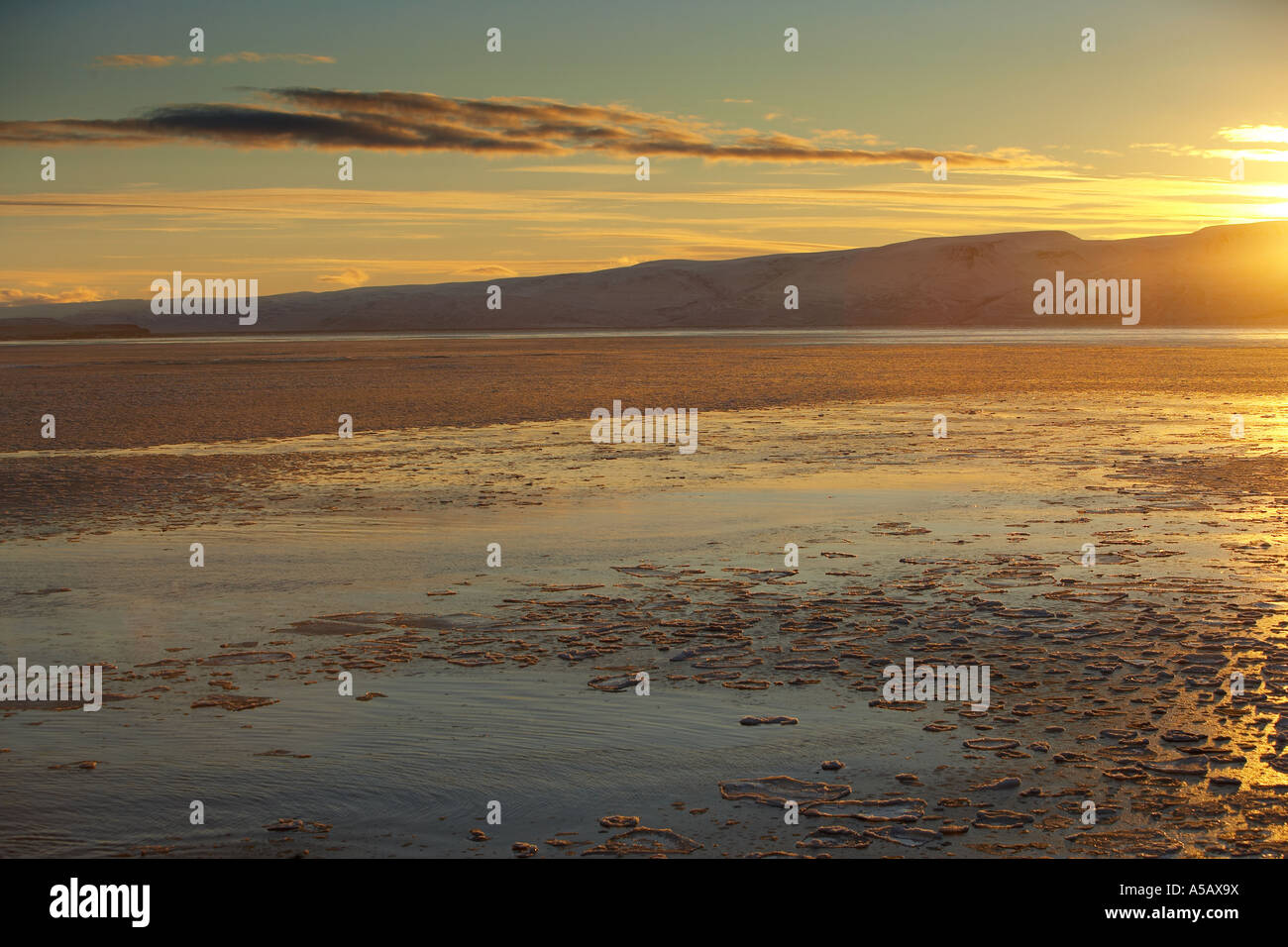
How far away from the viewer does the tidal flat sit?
526 cm

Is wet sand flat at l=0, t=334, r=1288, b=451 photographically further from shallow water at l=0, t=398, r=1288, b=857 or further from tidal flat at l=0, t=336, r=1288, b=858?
shallow water at l=0, t=398, r=1288, b=857

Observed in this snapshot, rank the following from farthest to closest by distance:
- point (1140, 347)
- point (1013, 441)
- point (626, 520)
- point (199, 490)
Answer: point (1140, 347), point (1013, 441), point (199, 490), point (626, 520)

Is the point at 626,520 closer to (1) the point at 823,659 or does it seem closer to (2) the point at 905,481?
(2) the point at 905,481

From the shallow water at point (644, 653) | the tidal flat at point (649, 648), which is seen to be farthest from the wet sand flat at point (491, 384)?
the shallow water at point (644, 653)

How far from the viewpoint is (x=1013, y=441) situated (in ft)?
63.5

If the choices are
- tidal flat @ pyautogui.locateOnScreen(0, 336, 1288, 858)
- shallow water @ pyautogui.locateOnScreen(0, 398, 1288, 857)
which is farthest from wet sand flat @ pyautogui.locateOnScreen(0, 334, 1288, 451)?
shallow water @ pyautogui.locateOnScreen(0, 398, 1288, 857)

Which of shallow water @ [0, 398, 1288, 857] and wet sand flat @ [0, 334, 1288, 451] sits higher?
wet sand flat @ [0, 334, 1288, 451]

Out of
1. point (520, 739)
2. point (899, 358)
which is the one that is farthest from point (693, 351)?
point (520, 739)

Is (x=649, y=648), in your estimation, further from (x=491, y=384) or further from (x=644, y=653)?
(x=491, y=384)

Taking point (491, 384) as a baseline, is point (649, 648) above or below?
below

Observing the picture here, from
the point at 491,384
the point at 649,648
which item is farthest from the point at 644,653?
the point at 491,384

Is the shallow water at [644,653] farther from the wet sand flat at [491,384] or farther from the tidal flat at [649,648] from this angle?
the wet sand flat at [491,384]

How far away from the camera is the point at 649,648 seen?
785cm
